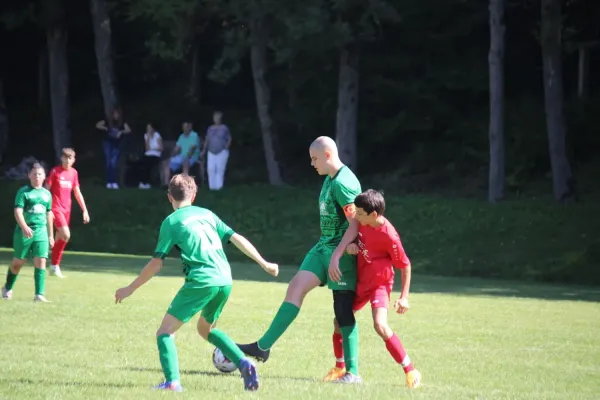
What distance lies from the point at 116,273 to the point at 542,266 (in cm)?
921

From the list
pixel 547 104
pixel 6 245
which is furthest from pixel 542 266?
pixel 6 245

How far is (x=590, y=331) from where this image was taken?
14.7 metres

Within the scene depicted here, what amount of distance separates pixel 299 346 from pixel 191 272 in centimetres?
345

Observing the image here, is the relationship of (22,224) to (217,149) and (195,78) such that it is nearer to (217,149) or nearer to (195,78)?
(217,149)

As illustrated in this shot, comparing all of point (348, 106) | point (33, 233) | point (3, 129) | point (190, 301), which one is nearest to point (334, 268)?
point (190, 301)

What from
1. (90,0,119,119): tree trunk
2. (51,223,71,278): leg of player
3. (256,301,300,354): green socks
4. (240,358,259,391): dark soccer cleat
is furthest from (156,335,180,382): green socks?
(90,0,119,119): tree trunk

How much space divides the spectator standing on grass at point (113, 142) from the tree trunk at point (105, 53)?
1695 millimetres

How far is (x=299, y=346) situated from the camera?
12320mm

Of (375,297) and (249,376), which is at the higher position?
(375,297)

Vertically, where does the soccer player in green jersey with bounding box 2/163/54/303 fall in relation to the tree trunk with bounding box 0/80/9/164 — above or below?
above

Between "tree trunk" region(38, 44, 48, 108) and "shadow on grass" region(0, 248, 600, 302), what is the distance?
63.9 feet

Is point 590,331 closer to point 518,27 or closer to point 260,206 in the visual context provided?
point 260,206

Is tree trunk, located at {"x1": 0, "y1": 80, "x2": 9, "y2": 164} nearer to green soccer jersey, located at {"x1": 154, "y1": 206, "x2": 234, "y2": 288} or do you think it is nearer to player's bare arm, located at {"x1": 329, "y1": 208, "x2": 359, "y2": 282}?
player's bare arm, located at {"x1": 329, "y1": 208, "x2": 359, "y2": 282}

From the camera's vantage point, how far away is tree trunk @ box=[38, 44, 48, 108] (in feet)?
146
